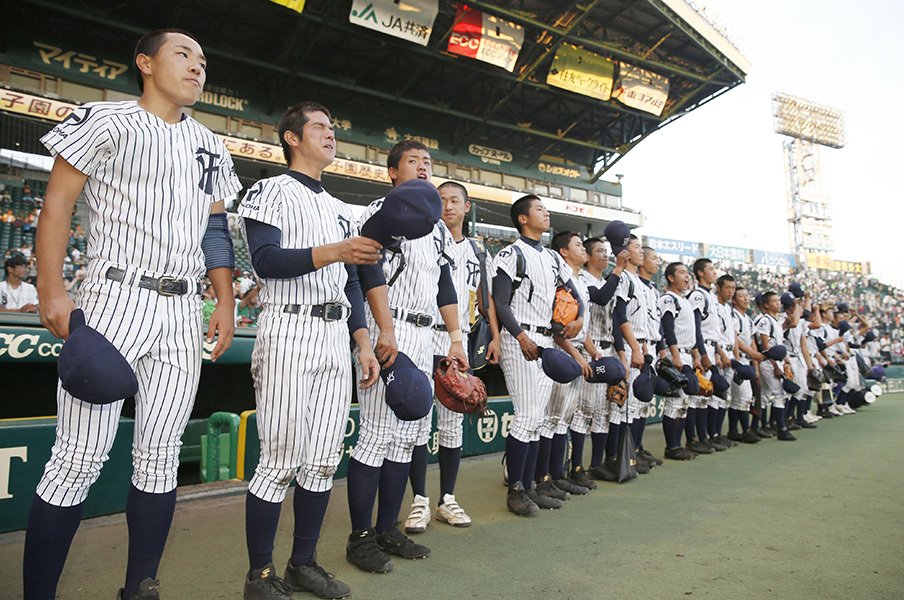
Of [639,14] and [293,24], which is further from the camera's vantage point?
[639,14]

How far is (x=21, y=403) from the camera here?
4.48m

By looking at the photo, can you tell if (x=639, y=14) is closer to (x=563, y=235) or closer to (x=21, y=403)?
(x=563, y=235)

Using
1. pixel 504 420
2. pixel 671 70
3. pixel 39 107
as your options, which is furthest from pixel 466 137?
pixel 504 420

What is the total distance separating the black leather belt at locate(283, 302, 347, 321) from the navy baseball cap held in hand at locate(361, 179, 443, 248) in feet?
1.40

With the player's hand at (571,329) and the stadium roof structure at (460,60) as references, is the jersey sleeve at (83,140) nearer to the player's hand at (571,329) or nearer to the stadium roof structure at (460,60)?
the player's hand at (571,329)

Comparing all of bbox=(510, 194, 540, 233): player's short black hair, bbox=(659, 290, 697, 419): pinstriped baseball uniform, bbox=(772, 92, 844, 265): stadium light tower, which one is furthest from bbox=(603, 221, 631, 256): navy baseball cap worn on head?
bbox=(772, 92, 844, 265): stadium light tower

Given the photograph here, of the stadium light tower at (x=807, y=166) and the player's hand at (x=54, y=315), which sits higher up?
the stadium light tower at (x=807, y=166)

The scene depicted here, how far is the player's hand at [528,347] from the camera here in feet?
12.3

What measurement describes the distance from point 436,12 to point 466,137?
6362 mm

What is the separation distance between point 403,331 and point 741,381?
5.68 m

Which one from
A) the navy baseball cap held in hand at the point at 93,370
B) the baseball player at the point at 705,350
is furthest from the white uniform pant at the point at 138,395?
the baseball player at the point at 705,350

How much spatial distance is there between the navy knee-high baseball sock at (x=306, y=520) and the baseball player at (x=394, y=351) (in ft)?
1.21

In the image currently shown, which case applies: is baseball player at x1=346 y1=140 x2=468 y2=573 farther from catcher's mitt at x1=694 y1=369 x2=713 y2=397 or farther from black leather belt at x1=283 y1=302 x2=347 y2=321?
catcher's mitt at x1=694 y1=369 x2=713 y2=397

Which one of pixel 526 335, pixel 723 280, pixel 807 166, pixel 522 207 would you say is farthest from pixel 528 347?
pixel 807 166
